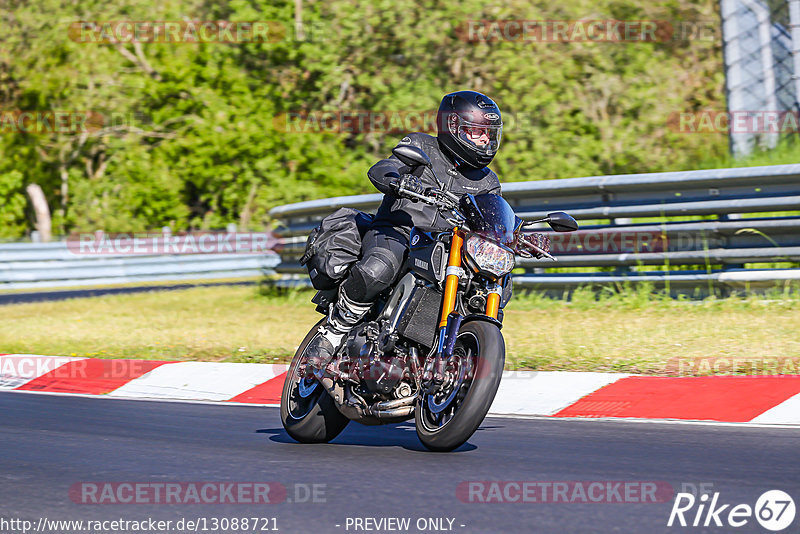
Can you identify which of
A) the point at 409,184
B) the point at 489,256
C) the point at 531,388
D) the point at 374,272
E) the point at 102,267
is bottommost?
the point at 102,267

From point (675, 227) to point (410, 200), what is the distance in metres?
5.22

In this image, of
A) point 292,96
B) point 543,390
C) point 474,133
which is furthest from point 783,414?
point 292,96

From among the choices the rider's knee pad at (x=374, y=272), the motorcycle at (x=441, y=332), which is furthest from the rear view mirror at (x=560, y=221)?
the rider's knee pad at (x=374, y=272)

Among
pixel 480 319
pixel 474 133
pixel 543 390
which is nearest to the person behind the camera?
pixel 480 319

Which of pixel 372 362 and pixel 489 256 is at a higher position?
pixel 489 256

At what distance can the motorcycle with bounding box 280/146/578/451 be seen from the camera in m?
5.40

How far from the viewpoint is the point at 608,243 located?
11.0 meters

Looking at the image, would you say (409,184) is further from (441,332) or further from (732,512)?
(732,512)

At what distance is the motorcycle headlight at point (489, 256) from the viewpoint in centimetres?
549

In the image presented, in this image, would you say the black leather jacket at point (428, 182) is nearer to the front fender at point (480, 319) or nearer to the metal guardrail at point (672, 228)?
the front fender at point (480, 319)

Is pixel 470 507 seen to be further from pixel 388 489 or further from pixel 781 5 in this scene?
pixel 781 5

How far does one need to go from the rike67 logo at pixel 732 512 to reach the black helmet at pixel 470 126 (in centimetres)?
225

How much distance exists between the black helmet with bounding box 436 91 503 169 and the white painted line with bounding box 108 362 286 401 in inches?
120

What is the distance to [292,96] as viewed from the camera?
23344 millimetres
